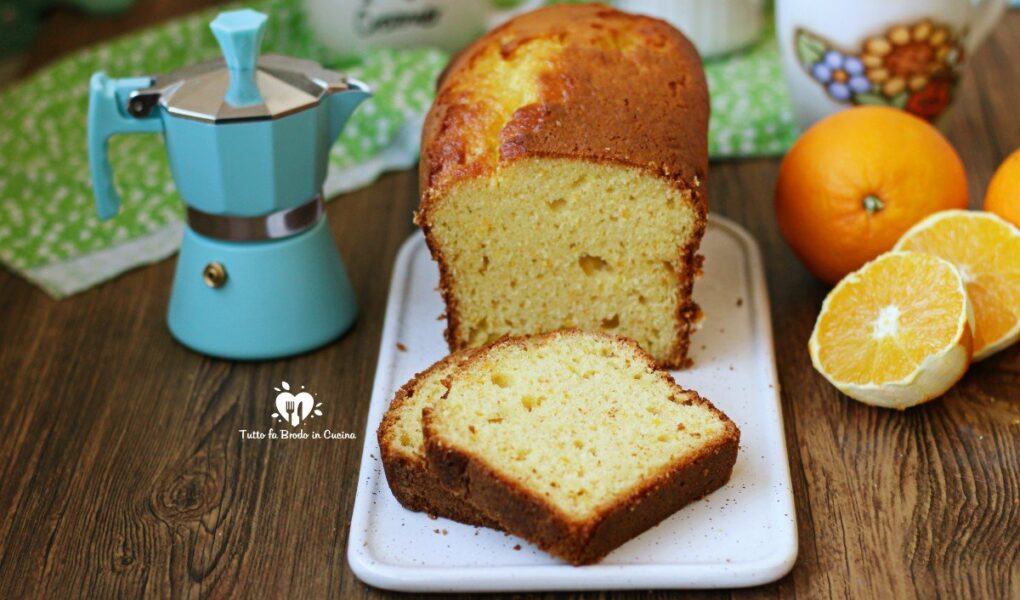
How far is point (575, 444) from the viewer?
1673 mm

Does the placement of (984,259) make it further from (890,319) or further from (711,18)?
(711,18)

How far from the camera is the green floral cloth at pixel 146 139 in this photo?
248cm

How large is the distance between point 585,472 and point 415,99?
1404 millimetres

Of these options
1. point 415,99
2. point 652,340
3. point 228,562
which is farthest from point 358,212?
point 228,562

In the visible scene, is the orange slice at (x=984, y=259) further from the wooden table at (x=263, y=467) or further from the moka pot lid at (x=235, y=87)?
the moka pot lid at (x=235, y=87)

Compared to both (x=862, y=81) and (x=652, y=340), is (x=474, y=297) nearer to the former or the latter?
(x=652, y=340)

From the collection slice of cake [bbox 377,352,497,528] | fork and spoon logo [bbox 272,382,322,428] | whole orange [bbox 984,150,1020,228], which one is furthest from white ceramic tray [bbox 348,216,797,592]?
whole orange [bbox 984,150,1020,228]

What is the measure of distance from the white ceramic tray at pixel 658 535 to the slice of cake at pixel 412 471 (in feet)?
0.06

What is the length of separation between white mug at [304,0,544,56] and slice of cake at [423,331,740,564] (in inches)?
52.8

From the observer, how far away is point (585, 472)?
1.63 meters

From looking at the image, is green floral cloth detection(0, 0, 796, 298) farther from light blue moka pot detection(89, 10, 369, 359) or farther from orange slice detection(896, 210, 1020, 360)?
orange slice detection(896, 210, 1020, 360)

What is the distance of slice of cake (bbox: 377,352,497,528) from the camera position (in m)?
1.69

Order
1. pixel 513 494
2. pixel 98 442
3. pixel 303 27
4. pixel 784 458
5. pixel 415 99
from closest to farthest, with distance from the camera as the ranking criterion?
pixel 513 494 < pixel 784 458 < pixel 98 442 < pixel 415 99 < pixel 303 27

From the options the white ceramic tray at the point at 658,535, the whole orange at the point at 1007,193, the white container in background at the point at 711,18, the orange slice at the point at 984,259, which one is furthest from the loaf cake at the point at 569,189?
the white container in background at the point at 711,18
